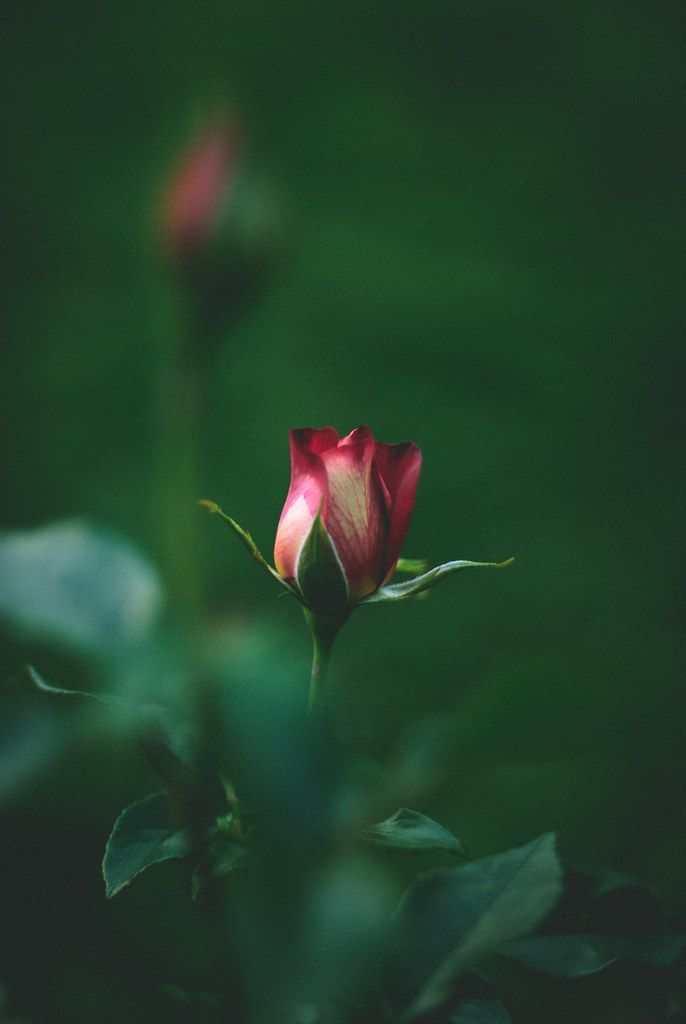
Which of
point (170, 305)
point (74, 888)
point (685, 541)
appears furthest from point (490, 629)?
point (74, 888)

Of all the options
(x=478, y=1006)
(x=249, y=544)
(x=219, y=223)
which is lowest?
(x=478, y=1006)

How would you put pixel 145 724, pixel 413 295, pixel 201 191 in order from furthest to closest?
pixel 413 295 < pixel 201 191 < pixel 145 724

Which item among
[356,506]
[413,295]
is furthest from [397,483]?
[413,295]

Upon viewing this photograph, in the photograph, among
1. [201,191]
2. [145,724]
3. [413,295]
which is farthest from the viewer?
[413,295]

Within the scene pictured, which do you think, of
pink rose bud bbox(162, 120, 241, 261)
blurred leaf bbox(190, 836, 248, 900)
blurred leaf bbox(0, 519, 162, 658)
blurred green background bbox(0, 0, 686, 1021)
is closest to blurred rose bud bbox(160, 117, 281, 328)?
pink rose bud bbox(162, 120, 241, 261)

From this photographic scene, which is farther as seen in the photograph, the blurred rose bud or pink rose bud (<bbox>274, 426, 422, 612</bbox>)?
the blurred rose bud

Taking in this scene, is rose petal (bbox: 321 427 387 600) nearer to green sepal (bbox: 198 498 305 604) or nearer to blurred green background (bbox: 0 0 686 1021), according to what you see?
green sepal (bbox: 198 498 305 604)

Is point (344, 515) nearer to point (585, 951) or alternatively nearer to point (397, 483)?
point (397, 483)

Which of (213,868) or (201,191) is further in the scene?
(201,191)

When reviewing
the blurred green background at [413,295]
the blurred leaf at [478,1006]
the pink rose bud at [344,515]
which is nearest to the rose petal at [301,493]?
the pink rose bud at [344,515]
